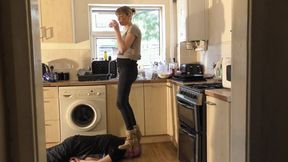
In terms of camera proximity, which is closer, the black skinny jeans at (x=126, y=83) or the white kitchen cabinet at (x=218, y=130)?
the white kitchen cabinet at (x=218, y=130)

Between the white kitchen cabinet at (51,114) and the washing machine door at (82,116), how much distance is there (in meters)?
0.16

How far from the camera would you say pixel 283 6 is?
2.84 ft

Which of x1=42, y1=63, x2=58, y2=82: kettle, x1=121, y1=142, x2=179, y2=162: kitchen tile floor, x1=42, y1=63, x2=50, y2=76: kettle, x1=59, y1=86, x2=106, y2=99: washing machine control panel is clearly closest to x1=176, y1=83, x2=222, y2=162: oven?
x1=121, y1=142, x2=179, y2=162: kitchen tile floor

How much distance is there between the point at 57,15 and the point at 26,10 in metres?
2.90

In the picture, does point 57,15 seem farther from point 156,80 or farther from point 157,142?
point 157,142

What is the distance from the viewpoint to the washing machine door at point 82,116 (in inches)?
131

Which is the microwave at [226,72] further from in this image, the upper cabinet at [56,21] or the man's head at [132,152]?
the upper cabinet at [56,21]

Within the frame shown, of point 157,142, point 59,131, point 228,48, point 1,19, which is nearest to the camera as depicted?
point 1,19

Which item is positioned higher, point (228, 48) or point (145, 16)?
point (145, 16)

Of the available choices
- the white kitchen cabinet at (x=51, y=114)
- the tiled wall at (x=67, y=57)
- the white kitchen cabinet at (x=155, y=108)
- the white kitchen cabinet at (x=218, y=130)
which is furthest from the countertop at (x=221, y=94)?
the tiled wall at (x=67, y=57)

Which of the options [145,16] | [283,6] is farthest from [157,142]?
[283,6]

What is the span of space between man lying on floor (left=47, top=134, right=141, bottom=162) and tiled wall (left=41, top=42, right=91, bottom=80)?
1193 millimetres

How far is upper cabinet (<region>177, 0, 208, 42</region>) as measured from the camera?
327 cm

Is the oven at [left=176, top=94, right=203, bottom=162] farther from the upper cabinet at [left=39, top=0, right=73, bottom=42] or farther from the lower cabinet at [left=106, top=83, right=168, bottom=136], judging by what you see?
the upper cabinet at [left=39, top=0, right=73, bottom=42]
